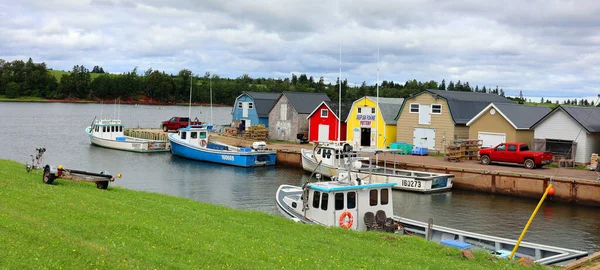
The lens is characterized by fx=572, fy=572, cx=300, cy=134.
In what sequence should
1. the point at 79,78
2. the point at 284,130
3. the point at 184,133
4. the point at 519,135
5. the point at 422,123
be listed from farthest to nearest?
the point at 79,78, the point at 284,130, the point at 184,133, the point at 422,123, the point at 519,135

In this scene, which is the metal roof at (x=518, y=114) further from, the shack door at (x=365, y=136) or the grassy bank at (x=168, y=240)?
the grassy bank at (x=168, y=240)

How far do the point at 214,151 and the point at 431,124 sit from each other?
18.3m

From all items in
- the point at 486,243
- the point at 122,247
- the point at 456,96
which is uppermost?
the point at 456,96

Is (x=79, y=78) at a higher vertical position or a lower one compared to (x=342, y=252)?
higher

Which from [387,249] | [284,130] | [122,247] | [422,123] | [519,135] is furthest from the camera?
[284,130]

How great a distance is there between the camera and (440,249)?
14.9 metres

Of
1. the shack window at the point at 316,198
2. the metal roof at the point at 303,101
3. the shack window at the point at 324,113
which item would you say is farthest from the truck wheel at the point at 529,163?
the metal roof at the point at 303,101

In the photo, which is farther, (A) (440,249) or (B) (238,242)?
(A) (440,249)

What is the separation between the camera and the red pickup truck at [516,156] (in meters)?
36.3

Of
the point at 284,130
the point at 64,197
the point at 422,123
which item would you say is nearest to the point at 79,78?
the point at 284,130

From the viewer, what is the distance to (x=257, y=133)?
189 feet

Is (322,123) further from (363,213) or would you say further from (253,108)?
(363,213)

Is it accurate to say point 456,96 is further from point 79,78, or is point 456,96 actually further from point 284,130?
point 79,78

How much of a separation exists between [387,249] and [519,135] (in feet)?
101
